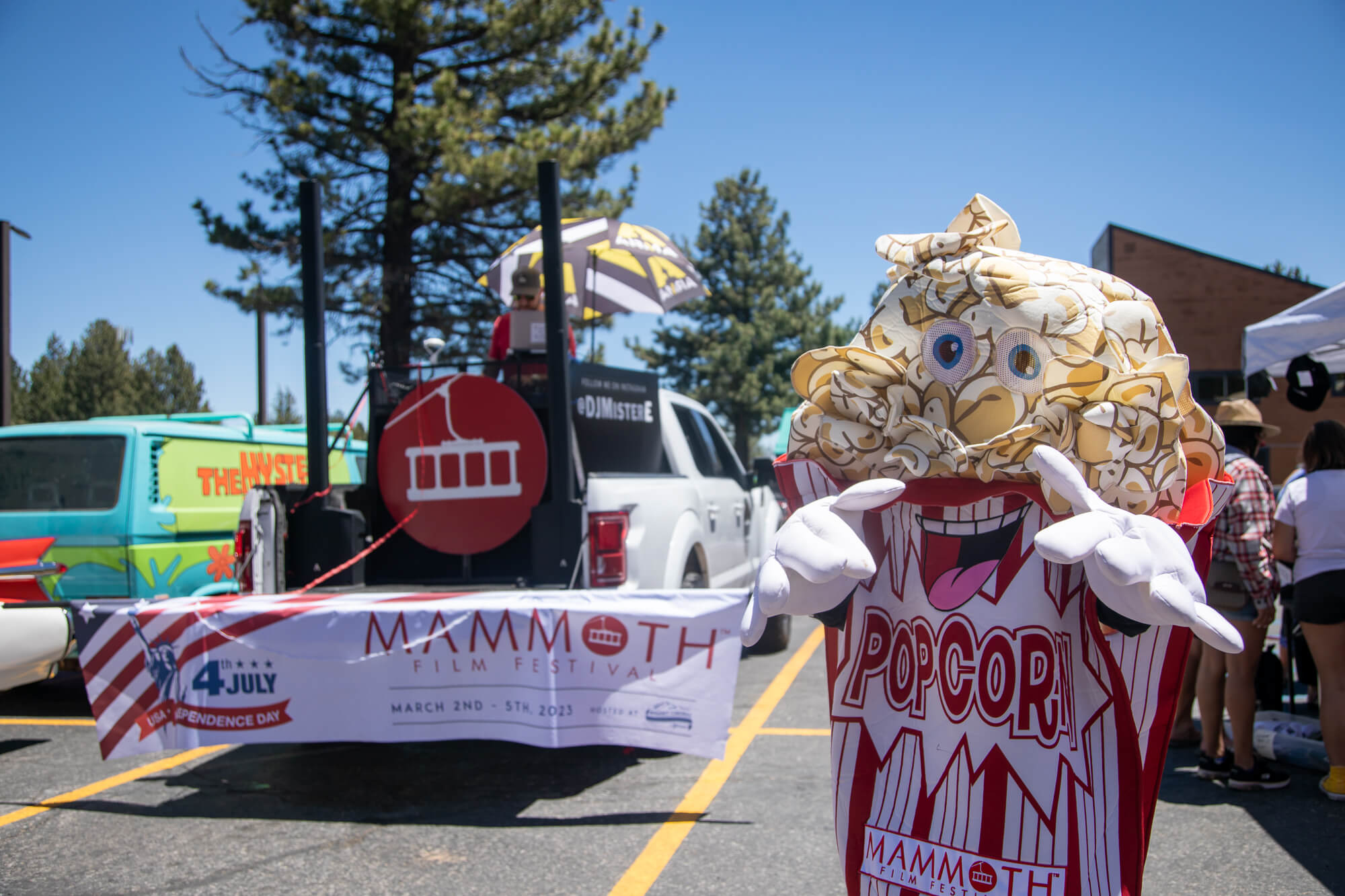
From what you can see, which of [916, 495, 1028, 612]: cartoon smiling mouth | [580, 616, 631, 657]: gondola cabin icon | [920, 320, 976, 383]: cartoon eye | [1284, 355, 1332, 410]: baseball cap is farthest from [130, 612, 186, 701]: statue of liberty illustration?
[1284, 355, 1332, 410]: baseball cap

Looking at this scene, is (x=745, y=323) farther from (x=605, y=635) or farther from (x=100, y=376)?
(x=605, y=635)

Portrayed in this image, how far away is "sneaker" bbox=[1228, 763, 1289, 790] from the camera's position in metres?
4.54

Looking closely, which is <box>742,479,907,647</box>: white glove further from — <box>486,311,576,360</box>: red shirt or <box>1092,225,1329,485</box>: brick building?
<box>1092,225,1329,485</box>: brick building

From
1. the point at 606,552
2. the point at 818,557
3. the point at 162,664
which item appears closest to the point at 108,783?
the point at 162,664

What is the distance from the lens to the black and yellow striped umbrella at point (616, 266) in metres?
7.34

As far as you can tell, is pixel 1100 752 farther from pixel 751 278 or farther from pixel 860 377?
pixel 751 278

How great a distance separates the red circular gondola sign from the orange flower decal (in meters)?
2.59

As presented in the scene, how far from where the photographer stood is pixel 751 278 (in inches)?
1842

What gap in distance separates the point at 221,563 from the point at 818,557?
6901mm

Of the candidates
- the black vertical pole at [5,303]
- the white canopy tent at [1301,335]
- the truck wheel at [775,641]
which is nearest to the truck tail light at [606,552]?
the truck wheel at [775,641]

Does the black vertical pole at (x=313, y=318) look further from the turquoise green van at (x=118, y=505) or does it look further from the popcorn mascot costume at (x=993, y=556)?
the popcorn mascot costume at (x=993, y=556)

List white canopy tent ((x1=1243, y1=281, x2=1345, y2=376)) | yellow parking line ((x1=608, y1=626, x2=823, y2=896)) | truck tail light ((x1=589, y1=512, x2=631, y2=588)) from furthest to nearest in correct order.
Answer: white canopy tent ((x1=1243, y1=281, x2=1345, y2=376)) < truck tail light ((x1=589, y1=512, x2=631, y2=588)) < yellow parking line ((x1=608, y1=626, x2=823, y2=896))

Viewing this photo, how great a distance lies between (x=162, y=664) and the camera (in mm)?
4426

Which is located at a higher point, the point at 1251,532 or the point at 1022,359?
the point at 1022,359
